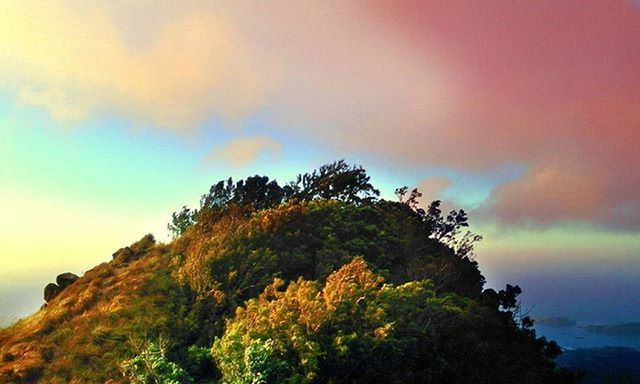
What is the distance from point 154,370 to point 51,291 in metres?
24.4

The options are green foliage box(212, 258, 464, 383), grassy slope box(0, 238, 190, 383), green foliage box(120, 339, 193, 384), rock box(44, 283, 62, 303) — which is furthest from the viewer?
rock box(44, 283, 62, 303)

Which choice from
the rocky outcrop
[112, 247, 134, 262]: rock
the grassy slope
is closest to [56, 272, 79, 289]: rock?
the rocky outcrop

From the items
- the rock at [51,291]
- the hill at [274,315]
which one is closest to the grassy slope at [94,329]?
the hill at [274,315]

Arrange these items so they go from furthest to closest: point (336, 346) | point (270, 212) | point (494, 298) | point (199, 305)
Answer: point (494, 298), point (270, 212), point (199, 305), point (336, 346)

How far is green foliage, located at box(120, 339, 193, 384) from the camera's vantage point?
70.3 feet

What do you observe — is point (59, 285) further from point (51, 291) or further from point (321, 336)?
point (321, 336)

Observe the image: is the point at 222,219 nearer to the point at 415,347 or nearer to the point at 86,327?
the point at 86,327

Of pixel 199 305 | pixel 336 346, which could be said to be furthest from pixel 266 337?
pixel 199 305

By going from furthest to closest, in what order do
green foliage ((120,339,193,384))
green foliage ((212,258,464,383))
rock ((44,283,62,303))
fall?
rock ((44,283,62,303)), green foliage ((212,258,464,383)), green foliage ((120,339,193,384))

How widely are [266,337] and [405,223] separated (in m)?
27.9

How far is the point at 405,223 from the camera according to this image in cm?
4872

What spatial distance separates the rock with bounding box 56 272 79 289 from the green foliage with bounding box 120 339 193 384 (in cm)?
2233

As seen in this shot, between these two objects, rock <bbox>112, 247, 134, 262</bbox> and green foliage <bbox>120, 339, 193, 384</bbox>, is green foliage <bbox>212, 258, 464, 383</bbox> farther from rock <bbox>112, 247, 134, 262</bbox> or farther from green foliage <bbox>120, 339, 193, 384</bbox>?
rock <bbox>112, 247, 134, 262</bbox>

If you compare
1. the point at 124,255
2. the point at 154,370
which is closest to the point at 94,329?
the point at 154,370
